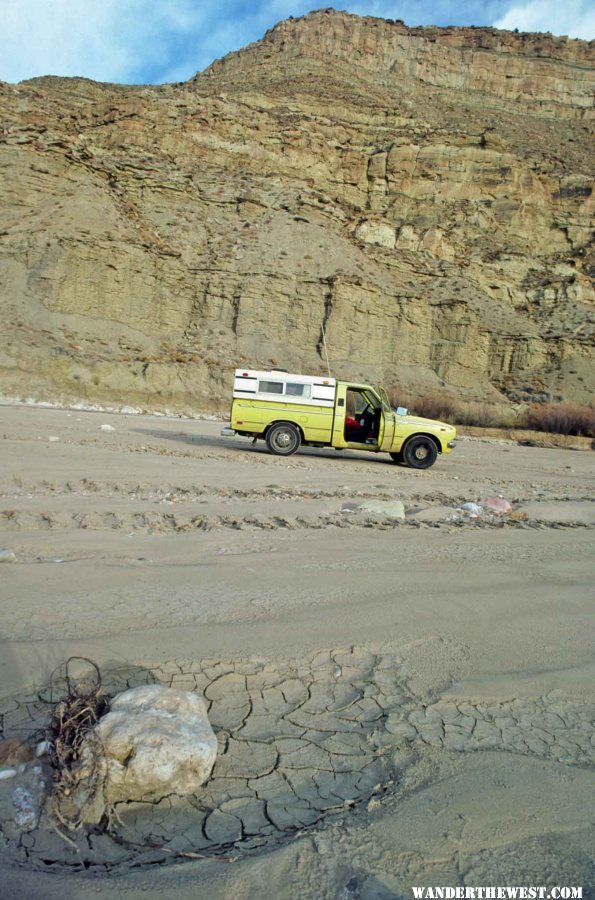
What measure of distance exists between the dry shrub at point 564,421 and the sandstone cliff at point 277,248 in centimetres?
1121

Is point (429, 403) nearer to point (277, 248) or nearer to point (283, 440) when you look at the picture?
point (277, 248)

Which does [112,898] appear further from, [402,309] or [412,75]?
[412,75]

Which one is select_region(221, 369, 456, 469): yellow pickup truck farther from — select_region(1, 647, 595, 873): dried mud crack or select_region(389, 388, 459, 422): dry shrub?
select_region(389, 388, 459, 422): dry shrub

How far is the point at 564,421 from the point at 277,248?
76.8ft

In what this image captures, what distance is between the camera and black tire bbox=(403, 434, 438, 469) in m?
12.9

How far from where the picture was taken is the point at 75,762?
1926 mm

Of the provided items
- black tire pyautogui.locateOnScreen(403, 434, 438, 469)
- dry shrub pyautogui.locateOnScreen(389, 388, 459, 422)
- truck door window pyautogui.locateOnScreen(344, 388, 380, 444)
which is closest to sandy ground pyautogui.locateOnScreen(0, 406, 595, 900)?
black tire pyautogui.locateOnScreen(403, 434, 438, 469)

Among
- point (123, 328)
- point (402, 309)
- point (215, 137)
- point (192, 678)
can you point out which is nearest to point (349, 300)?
point (402, 309)

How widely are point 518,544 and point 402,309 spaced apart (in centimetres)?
3681


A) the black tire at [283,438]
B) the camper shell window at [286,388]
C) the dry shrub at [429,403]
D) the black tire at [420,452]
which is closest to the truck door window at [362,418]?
the black tire at [420,452]

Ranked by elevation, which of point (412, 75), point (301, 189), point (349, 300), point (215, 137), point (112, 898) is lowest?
point (112, 898)

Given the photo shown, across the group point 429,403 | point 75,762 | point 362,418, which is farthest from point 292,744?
point 429,403

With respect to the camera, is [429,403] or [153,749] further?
[429,403]

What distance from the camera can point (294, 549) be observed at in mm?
5035
